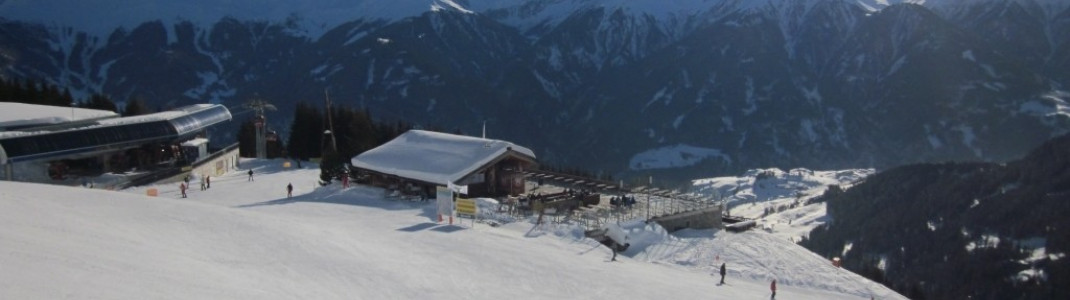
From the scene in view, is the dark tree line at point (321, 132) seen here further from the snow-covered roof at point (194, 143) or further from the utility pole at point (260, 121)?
the snow-covered roof at point (194, 143)

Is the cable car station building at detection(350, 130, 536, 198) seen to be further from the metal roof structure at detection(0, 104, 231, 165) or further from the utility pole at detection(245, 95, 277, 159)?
the utility pole at detection(245, 95, 277, 159)

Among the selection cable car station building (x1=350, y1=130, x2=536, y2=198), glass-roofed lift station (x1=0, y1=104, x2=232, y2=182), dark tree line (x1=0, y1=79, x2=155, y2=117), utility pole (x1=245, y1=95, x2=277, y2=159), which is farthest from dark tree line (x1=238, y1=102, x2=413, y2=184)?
cable car station building (x1=350, y1=130, x2=536, y2=198)

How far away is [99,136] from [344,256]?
121ft

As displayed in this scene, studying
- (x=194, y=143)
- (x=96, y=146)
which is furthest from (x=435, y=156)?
(x=96, y=146)

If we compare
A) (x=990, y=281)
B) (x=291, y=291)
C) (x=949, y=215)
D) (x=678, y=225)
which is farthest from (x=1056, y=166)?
(x=291, y=291)

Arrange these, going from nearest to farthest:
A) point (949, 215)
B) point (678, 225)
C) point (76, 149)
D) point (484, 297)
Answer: point (484, 297) → point (678, 225) → point (76, 149) → point (949, 215)

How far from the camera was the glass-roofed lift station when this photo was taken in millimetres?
50947

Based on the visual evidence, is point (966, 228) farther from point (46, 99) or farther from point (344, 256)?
point (344, 256)

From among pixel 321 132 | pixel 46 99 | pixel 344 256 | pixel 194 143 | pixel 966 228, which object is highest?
pixel 46 99

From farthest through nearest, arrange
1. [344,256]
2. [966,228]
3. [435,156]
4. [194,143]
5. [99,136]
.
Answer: [966,228] → [194,143] → [99,136] → [435,156] → [344,256]

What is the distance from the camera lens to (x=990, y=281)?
139 meters

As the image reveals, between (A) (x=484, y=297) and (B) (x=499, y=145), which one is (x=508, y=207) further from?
(A) (x=484, y=297)

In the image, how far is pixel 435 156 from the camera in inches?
2005

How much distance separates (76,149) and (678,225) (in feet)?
131
